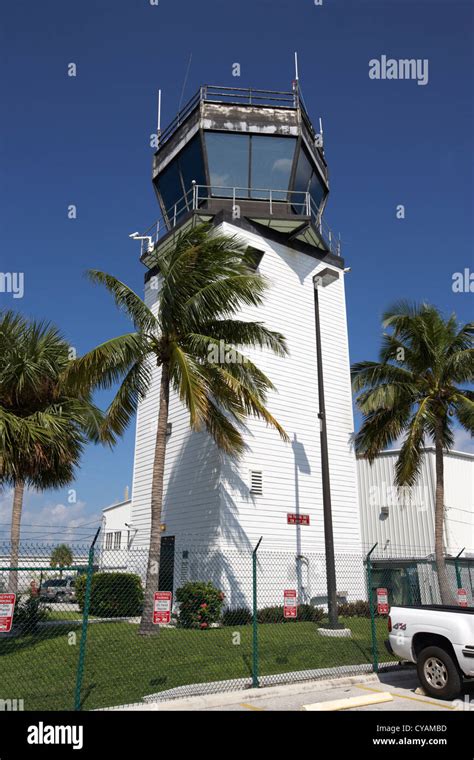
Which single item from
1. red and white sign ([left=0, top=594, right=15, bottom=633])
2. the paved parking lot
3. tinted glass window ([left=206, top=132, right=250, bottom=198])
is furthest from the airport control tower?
red and white sign ([left=0, top=594, right=15, bottom=633])

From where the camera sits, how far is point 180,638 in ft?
42.4

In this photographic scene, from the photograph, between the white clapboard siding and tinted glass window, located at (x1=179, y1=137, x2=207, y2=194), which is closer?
the white clapboard siding

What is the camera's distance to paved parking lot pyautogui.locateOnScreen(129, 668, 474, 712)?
26.1 feet

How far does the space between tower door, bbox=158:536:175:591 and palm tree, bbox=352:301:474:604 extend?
789 centimetres

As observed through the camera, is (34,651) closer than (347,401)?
Yes

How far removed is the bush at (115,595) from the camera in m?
17.6

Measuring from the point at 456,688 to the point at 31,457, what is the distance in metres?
10.6

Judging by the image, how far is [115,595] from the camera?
17781 millimetres

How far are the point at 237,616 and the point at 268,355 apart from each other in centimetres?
898

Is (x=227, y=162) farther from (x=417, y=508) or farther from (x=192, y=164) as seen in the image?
(x=417, y=508)

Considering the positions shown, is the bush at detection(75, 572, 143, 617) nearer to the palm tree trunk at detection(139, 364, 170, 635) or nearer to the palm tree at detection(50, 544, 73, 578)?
the palm tree at detection(50, 544, 73, 578)

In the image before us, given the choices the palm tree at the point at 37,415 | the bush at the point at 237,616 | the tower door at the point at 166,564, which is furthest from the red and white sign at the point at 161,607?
the tower door at the point at 166,564
